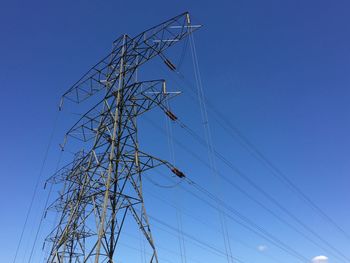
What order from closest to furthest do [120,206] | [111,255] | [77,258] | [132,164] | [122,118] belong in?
[111,255] < [120,206] < [132,164] < [122,118] < [77,258]

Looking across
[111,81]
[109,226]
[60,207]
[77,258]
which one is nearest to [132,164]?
[109,226]

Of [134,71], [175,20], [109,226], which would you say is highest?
[175,20]

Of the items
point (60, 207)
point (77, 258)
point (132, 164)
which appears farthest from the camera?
point (60, 207)

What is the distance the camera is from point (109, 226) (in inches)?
578

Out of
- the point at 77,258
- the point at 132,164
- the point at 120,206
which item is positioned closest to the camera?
the point at 120,206

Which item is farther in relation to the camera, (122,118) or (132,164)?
(122,118)

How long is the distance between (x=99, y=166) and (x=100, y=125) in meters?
2.82

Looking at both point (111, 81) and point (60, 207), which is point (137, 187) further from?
point (60, 207)

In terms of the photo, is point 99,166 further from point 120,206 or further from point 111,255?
point 111,255

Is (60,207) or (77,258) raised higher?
(60,207)

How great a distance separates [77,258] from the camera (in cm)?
2967

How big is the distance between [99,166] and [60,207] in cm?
2199

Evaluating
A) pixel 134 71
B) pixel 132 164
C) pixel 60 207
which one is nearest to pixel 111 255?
pixel 132 164

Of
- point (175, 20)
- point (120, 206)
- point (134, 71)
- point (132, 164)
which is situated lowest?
point (120, 206)
